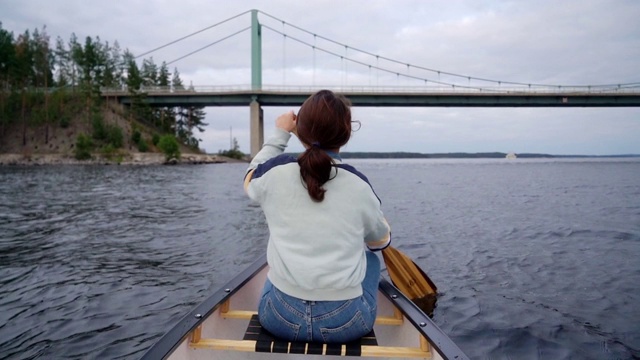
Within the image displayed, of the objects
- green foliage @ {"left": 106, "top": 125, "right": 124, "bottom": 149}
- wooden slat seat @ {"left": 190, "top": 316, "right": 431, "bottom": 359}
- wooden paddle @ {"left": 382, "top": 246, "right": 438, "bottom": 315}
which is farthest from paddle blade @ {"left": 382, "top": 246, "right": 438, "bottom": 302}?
green foliage @ {"left": 106, "top": 125, "right": 124, "bottom": 149}

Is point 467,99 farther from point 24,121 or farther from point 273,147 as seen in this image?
point 24,121

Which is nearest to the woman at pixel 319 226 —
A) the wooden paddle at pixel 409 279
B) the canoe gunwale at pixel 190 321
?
the canoe gunwale at pixel 190 321

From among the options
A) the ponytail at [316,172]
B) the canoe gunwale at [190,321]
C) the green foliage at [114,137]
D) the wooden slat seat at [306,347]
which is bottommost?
the wooden slat seat at [306,347]

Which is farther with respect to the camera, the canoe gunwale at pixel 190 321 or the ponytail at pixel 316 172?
the canoe gunwale at pixel 190 321

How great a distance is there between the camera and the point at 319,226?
2.12 m

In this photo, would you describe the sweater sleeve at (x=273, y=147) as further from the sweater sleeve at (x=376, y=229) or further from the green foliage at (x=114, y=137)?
the green foliage at (x=114, y=137)

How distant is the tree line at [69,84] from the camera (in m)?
63.4

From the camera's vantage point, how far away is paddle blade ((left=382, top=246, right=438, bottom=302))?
427 cm

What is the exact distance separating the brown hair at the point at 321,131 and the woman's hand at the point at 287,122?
0.27m

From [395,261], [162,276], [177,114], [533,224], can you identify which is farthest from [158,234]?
[177,114]

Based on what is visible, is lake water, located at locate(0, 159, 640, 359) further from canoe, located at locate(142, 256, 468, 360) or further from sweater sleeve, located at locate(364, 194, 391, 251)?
sweater sleeve, located at locate(364, 194, 391, 251)

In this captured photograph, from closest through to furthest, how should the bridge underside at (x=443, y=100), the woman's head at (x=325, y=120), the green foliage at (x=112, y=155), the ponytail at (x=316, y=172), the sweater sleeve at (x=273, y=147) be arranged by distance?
the ponytail at (x=316, y=172)
the woman's head at (x=325, y=120)
the sweater sleeve at (x=273, y=147)
the bridge underside at (x=443, y=100)
the green foliage at (x=112, y=155)

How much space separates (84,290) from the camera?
611 cm

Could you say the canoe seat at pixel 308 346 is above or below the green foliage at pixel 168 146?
below
